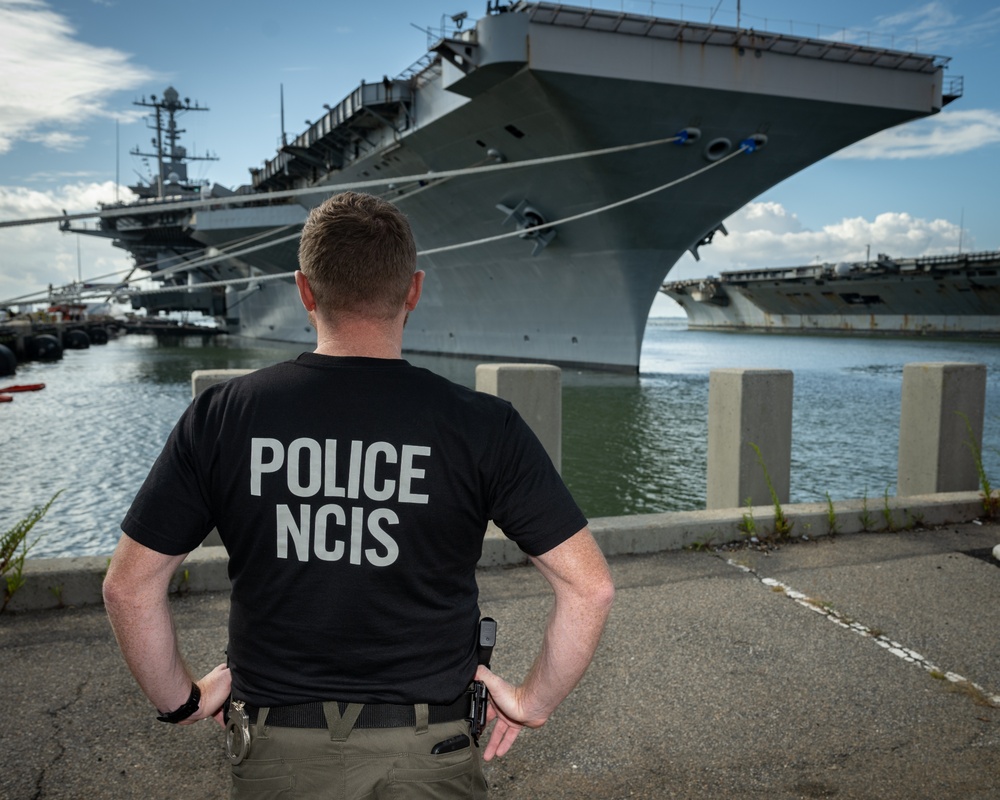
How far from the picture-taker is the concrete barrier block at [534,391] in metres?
5.02

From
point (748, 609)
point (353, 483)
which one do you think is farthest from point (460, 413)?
point (748, 609)

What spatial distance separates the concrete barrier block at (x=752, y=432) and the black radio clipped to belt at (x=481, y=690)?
411 cm

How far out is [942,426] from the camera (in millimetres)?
5992

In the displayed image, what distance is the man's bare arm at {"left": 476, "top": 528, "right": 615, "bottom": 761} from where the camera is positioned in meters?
1.53

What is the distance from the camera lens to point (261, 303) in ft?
145

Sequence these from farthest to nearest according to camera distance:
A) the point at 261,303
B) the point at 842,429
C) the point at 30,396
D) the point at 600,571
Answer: the point at 261,303 → the point at 30,396 → the point at 842,429 → the point at 600,571

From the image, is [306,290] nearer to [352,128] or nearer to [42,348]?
[352,128]

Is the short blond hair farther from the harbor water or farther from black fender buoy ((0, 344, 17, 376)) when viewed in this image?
black fender buoy ((0, 344, 17, 376))

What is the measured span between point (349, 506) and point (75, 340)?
52300mm

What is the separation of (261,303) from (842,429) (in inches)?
1439

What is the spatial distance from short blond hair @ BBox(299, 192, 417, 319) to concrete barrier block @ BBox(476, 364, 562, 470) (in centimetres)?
346

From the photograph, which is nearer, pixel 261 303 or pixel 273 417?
pixel 273 417

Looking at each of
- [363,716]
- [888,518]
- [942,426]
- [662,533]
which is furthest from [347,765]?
[942,426]

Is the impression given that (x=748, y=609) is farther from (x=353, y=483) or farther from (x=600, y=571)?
(x=353, y=483)
